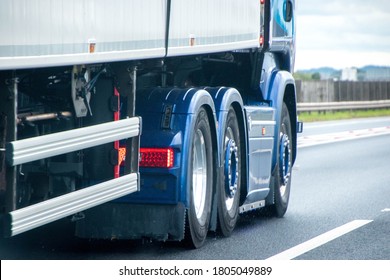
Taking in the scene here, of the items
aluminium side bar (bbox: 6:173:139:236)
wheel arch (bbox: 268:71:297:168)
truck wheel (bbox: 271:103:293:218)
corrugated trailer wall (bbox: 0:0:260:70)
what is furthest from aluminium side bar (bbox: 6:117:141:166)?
truck wheel (bbox: 271:103:293:218)

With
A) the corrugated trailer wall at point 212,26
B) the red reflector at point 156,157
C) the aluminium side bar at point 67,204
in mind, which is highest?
the corrugated trailer wall at point 212,26

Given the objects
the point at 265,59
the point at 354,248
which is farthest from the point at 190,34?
the point at 265,59

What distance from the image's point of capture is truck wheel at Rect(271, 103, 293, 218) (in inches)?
558

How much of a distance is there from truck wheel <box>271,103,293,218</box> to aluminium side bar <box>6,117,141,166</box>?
4.53 m

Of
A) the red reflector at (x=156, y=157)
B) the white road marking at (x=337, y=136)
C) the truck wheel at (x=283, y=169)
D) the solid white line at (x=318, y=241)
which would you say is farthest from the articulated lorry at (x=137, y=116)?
the white road marking at (x=337, y=136)

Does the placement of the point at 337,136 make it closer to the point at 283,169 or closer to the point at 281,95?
the point at 283,169

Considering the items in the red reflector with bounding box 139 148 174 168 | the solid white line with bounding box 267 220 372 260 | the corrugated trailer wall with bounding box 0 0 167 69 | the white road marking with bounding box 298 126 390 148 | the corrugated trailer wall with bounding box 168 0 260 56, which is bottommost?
the solid white line with bounding box 267 220 372 260

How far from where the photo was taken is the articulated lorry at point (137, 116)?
7.86 metres

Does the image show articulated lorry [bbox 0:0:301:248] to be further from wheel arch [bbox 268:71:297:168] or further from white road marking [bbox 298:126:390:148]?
white road marking [bbox 298:126:390:148]

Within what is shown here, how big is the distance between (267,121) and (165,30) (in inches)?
143

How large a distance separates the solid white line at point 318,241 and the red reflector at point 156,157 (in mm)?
1194

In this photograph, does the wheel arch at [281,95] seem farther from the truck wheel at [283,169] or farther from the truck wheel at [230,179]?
the truck wheel at [230,179]

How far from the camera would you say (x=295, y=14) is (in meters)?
15.4
